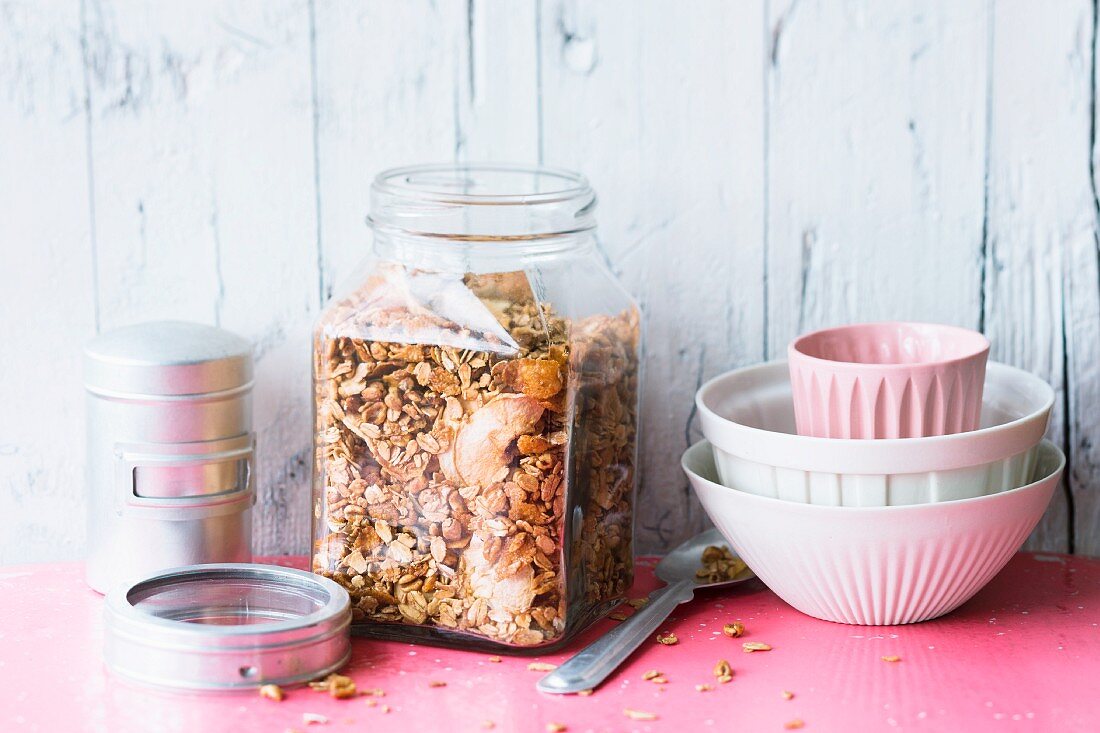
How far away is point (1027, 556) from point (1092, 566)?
0.16 ft

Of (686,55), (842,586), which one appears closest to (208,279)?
(686,55)

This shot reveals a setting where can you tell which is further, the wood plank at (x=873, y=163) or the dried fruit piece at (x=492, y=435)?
the wood plank at (x=873, y=163)

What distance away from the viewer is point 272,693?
0.70 m

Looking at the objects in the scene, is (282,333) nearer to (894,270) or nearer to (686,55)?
(686,55)

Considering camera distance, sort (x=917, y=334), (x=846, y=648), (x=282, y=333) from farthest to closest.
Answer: (x=282, y=333), (x=917, y=334), (x=846, y=648)

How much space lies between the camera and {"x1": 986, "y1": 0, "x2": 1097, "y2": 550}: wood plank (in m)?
0.95

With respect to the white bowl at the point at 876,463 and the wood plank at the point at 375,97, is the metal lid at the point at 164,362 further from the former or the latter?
the white bowl at the point at 876,463

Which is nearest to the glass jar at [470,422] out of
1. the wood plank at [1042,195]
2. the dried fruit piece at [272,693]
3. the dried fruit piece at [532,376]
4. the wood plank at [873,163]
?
the dried fruit piece at [532,376]

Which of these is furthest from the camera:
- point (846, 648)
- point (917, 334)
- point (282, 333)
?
point (282, 333)

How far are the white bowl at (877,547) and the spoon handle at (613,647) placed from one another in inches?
2.6

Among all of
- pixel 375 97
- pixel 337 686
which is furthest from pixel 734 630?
pixel 375 97

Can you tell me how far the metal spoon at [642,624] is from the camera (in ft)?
2.37

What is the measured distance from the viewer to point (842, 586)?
0.80 metres

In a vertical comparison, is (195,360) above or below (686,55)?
below
